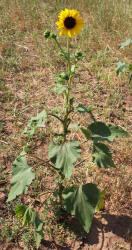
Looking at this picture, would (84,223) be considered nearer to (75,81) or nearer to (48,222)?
(48,222)

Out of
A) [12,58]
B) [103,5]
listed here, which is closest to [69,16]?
[12,58]

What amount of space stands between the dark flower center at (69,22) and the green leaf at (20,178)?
1032 mm

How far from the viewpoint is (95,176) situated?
2830mm

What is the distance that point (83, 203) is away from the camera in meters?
2.03

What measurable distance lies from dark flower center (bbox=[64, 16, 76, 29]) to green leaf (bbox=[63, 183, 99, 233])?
117cm

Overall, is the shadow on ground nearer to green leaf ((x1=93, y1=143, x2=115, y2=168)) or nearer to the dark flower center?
green leaf ((x1=93, y1=143, x2=115, y2=168))

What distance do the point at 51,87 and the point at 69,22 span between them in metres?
1.87

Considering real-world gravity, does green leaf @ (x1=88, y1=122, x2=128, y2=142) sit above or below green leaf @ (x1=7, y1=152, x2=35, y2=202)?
above

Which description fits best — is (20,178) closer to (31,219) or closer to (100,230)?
(31,219)

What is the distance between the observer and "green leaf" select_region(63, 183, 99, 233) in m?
2.00

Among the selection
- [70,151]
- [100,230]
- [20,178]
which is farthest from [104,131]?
[100,230]

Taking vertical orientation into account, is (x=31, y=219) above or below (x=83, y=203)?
below

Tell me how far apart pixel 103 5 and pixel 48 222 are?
15.4 ft

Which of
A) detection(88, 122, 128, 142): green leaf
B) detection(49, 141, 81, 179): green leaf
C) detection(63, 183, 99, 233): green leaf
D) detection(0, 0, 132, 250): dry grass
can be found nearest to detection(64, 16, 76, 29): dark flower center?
detection(88, 122, 128, 142): green leaf
